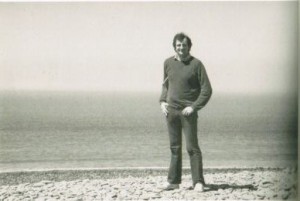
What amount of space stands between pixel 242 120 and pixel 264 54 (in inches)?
23.4

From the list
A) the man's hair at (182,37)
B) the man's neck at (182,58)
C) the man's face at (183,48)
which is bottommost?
the man's neck at (182,58)

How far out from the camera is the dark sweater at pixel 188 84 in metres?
→ 5.37

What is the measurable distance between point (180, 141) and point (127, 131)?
0.72m

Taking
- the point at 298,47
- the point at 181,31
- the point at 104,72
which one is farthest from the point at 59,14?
the point at 298,47

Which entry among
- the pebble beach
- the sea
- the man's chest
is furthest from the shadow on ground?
Answer: the man's chest

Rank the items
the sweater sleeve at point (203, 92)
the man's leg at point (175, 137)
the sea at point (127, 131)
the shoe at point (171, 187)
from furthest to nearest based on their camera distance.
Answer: the sea at point (127, 131) → the shoe at point (171, 187) → the man's leg at point (175, 137) → the sweater sleeve at point (203, 92)

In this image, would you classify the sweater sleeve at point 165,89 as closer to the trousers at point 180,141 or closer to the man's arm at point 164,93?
the man's arm at point 164,93

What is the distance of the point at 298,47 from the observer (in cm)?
563

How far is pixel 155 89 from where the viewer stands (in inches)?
226

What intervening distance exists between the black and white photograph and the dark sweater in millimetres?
27

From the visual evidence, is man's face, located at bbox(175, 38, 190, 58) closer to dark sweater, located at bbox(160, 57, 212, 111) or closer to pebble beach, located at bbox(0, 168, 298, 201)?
dark sweater, located at bbox(160, 57, 212, 111)

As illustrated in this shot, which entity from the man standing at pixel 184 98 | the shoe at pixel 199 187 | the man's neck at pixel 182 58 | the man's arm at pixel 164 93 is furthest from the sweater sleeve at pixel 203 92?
the shoe at pixel 199 187

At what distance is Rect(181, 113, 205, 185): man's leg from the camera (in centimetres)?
541

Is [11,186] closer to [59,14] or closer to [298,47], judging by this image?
[59,14]
